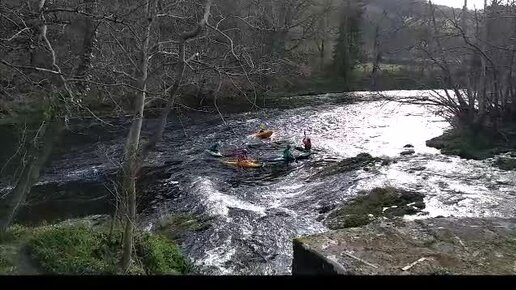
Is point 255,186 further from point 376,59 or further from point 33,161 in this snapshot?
point 376,59

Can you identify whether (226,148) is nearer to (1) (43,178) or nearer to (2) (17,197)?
(1) (43,178)

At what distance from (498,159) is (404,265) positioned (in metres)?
11.0

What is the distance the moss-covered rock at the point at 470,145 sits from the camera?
14.1 m

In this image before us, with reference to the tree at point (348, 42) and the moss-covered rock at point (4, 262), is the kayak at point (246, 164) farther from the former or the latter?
the tree at point (348, 42)

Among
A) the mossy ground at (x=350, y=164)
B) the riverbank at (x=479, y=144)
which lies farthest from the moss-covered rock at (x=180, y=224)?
the riverbank at (x=479, y=144)

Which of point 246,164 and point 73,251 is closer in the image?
point 73,251

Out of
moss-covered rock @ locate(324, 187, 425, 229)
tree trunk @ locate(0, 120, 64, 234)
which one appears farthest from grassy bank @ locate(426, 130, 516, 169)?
tree trunk @ locate(0, 120, 64, 234)

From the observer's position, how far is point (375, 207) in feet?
31.0

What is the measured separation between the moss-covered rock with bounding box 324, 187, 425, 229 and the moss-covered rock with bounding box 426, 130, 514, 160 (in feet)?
16.7

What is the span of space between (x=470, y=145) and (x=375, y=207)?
23.2 feet

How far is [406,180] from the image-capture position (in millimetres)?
11359

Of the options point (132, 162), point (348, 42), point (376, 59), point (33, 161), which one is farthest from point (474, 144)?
point (33, 161)

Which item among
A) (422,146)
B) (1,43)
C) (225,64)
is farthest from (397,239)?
(422,146)

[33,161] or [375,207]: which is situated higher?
[33,161]
